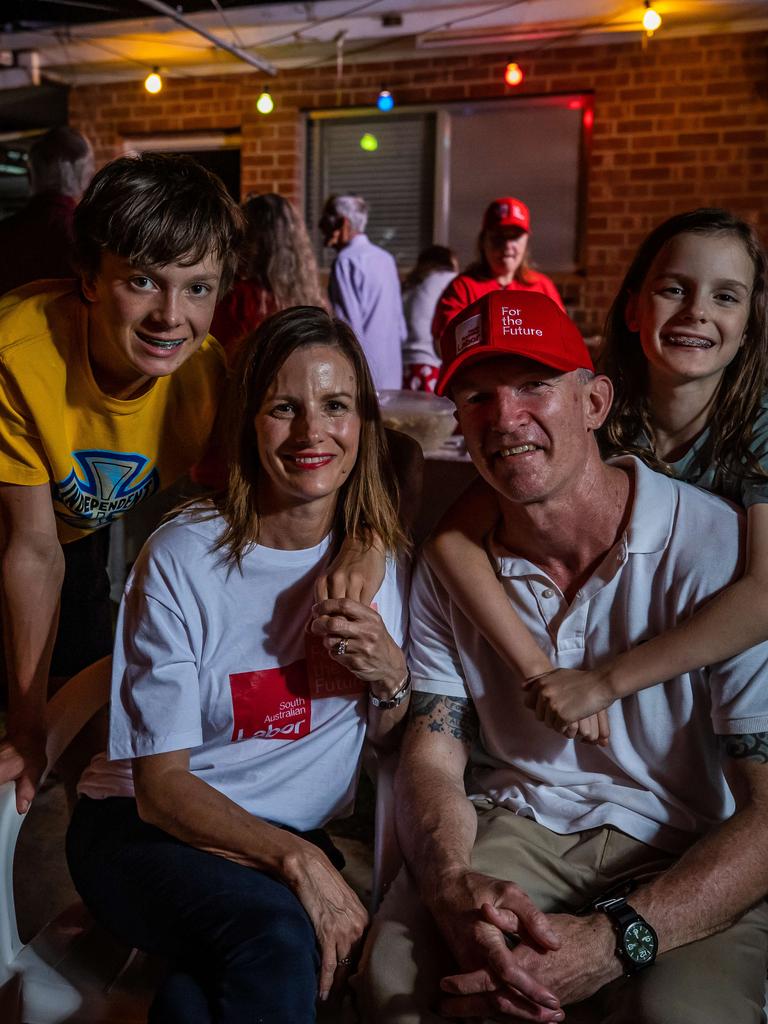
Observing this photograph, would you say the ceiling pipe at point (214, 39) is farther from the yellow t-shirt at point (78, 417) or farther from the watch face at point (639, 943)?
the watch face at point (639, 943)

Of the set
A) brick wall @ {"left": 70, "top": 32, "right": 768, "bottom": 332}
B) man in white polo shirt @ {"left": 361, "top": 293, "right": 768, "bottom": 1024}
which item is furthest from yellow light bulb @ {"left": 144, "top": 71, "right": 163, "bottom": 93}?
man in white polo shirt @ {"left": 361, "top": 293, "right": 768, "bottom": 1024}

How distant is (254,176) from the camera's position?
6.64 metres

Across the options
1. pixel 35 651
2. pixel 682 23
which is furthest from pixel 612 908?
pixel 682 23

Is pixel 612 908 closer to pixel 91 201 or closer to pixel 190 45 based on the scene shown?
pixel 91 201

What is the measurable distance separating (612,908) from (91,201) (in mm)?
1435

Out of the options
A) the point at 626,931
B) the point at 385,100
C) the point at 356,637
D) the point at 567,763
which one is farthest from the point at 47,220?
the point at 385,100

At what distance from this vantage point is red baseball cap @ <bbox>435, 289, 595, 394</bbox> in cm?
150

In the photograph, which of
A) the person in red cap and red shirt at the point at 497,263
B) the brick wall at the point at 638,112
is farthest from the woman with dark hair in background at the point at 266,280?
the brick wall at the point at 638,112

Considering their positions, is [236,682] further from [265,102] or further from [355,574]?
[265,102]

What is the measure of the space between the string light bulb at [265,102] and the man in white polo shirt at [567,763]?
17.4 feet

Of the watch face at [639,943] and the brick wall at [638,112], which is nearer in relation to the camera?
the watch face at [639,943]

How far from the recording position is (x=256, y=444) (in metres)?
1.69

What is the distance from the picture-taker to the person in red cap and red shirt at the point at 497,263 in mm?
4051

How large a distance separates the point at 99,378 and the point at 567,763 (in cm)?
109
